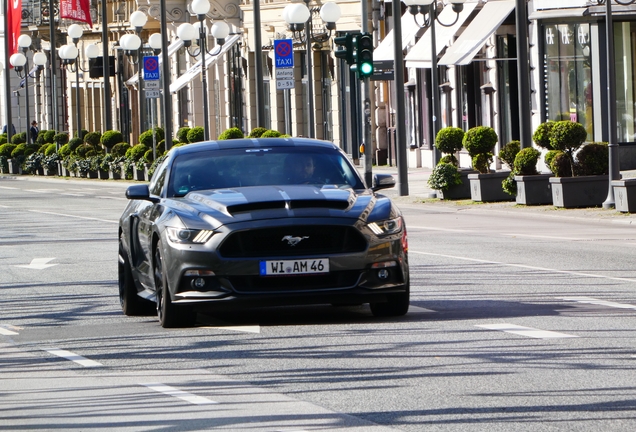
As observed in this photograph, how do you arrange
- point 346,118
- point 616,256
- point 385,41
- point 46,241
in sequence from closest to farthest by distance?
point 616,256, point 46,241, point 385,41, point 346,118

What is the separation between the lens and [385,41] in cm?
4612

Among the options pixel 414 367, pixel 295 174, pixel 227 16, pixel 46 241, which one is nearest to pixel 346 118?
pixel 227 16

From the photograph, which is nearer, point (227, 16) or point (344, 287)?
point (344, 287)

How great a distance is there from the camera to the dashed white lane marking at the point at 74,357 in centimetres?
1015

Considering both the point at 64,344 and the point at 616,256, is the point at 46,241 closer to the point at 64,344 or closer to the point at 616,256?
the point at 616,256

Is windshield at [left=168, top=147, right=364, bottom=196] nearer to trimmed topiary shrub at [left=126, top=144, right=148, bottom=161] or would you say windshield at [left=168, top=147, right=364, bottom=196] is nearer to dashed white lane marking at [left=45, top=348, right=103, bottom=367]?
dashed white lane marking at [left=45, top=348, right=103, bottom=367]

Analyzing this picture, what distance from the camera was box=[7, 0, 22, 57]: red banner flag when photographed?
60969 millimetres

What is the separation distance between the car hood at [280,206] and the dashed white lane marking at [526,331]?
1.15 m

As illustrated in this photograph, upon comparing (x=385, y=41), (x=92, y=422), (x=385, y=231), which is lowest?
(x=92, y=422)

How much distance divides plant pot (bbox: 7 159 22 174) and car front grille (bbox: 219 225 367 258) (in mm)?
48863

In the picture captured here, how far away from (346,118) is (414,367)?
133ft

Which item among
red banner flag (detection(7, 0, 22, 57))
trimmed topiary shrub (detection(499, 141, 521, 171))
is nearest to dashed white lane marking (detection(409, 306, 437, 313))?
trimmed topiary shrub (detection(499, 141, 521, 171))

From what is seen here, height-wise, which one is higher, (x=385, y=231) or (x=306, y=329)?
(x=385, y=231)

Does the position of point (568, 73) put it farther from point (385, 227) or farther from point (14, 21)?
point (14, 21)
